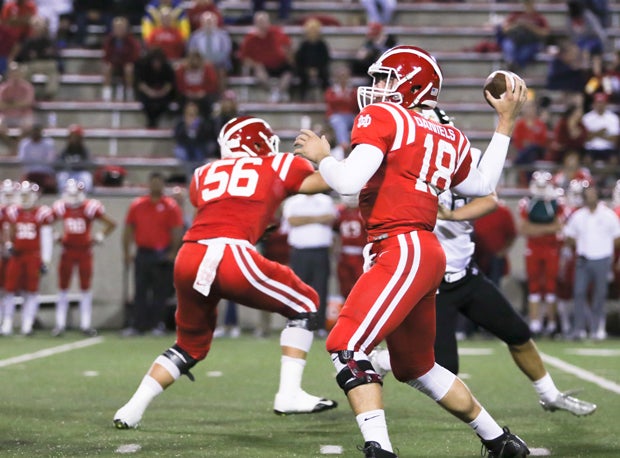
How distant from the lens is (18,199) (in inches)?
593

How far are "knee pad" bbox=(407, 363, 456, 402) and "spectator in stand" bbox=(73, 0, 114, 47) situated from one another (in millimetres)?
15615

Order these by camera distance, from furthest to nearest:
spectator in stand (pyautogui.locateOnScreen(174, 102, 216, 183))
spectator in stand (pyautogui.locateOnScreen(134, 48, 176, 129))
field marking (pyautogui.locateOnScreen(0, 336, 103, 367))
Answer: spectator in stand (pyautogui.locateOnScreen(134, 48, 176, 129)) → spectator in stand (pyautogui.locateOnScreen(174, 102, 216, 183)) → field marking (pyautogui.locateOnScreen(0, 336, 103, 367))

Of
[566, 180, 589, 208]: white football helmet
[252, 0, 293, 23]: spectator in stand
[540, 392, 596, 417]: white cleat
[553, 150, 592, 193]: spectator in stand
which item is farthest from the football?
[252, 0, 293, 23]: spectator in stand

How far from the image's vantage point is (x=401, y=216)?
4977 millimetres

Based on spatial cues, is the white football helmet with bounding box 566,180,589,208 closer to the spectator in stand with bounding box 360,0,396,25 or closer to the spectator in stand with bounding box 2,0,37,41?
the spectator in stand with bounding box 360,0,396,25

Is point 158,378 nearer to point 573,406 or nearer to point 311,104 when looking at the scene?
point 573,406

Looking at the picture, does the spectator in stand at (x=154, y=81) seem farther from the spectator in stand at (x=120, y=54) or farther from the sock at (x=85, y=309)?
the sock at (x=85, y=309)

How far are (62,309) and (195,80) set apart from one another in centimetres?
437

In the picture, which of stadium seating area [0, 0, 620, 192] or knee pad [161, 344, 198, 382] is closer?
knee pad [161, 344, 198, 382]

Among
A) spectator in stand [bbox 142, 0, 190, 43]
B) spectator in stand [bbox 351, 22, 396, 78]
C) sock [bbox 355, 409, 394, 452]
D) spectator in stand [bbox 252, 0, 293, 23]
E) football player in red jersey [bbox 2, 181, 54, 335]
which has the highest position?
spectator in stand [bbox 252, 0, 293, 23]

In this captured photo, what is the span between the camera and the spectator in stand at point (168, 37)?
1862 centimetres

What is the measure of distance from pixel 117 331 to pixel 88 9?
6435 mm

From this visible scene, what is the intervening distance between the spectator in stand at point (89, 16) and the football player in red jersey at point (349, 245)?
7109 millimetres

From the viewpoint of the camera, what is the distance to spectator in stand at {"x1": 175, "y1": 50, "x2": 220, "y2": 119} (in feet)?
57.7
